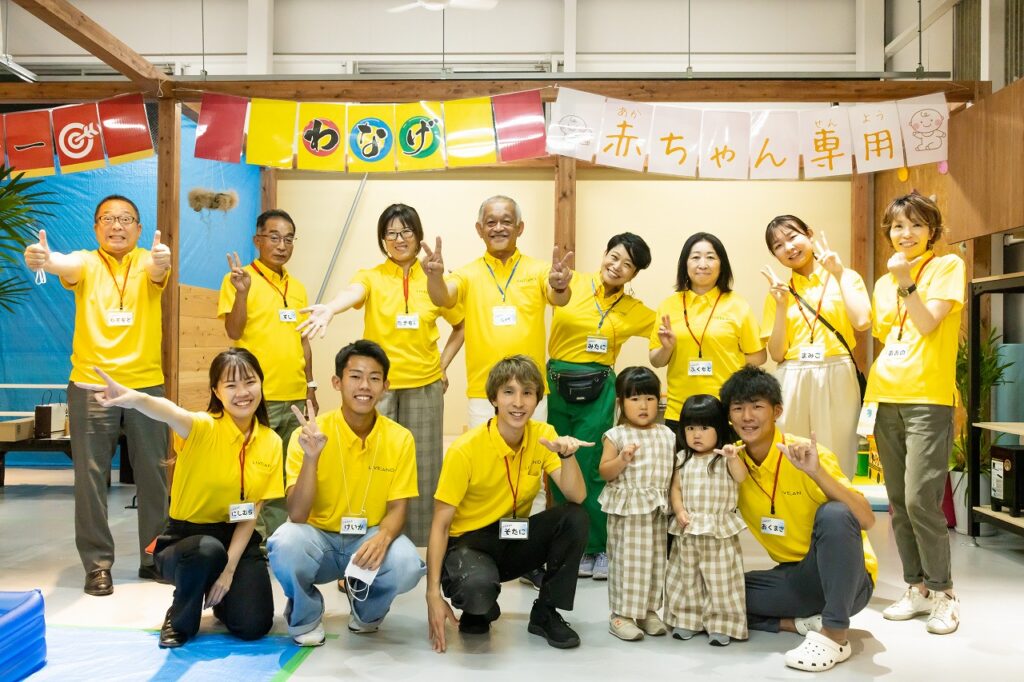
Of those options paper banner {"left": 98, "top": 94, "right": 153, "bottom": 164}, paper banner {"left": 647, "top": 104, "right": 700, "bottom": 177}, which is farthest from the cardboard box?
paper banner {"left": 647, "top": 104, "right": 700, "bottom": 177}

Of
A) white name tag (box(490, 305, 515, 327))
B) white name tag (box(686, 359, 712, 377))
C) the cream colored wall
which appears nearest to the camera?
white name tag (box(686, 359, 712, 377))

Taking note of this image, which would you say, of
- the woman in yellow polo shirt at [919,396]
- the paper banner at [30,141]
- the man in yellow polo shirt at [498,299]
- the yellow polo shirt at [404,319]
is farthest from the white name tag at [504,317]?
the paper banner at [30,141]

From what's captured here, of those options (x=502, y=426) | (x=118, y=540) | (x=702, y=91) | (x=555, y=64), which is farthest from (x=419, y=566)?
(x=555, y=64)

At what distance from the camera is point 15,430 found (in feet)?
18.3

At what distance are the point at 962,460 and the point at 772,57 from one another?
4005mm

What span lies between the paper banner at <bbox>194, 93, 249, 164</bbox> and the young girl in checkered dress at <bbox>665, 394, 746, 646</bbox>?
297 centimetres

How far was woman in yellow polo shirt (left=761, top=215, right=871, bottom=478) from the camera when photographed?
3148 millimetres

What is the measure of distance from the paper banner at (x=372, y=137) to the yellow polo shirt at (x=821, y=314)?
2334 mm

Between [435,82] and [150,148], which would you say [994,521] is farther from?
[150,148]

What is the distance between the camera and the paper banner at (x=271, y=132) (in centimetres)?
425

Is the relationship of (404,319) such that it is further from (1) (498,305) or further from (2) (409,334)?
(1) (498,305)

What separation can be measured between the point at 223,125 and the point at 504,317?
84.2 inches

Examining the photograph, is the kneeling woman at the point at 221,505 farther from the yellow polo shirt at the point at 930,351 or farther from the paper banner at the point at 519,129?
the yellow polo shirt at the point at 930,351

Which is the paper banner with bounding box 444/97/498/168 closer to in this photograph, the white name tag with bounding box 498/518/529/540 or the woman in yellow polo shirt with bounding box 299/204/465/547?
the woman in yellow polo shirt with bounding box 299/204/465/547
